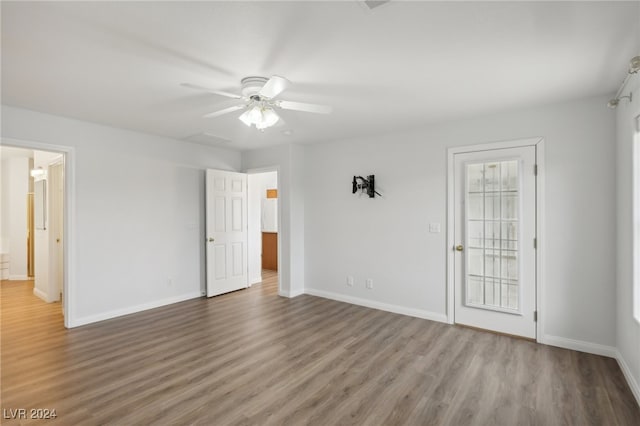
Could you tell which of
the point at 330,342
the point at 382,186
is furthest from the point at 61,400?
the point at 382,186

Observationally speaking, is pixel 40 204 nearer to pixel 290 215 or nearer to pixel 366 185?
pixel 290 215

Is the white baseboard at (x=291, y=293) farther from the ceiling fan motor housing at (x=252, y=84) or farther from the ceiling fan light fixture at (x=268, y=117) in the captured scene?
the ceiling fan motor housing at (x=252, y=84)

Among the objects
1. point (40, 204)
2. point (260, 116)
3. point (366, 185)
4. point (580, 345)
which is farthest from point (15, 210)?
point (580, 345)

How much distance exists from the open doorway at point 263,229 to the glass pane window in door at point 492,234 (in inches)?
118

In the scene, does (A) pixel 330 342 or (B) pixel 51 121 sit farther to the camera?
(B) pixel 51 121

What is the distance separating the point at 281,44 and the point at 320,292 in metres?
4.03

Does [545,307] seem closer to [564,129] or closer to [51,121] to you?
[564,129]

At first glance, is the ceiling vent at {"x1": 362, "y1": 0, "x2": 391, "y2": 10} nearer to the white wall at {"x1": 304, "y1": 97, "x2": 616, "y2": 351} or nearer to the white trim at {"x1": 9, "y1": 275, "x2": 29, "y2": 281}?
the white wall at {"x1": 304, "y1": 97, "x2": 616, "y2": 351}

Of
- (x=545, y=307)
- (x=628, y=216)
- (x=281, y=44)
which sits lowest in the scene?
(x=545, y=307)

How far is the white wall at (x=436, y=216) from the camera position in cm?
314

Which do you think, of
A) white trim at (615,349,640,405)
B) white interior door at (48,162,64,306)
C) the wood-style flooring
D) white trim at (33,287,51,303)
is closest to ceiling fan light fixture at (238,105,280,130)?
the wood-style flooring

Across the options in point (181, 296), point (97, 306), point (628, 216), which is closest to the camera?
point (628, 216)

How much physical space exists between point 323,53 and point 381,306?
11.5 ft

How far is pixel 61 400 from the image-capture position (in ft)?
7.86
